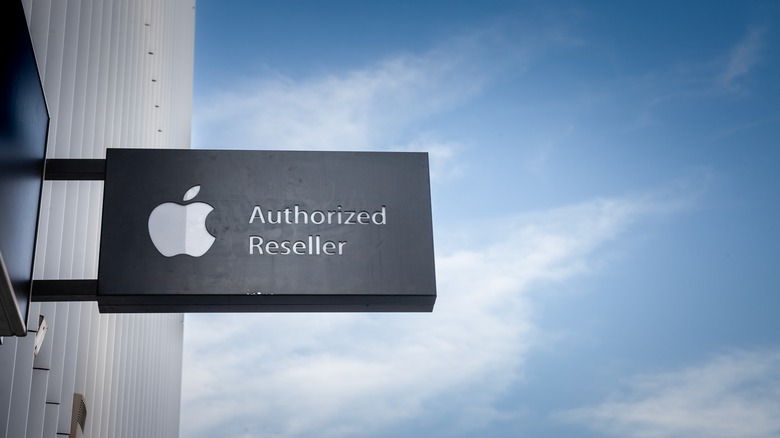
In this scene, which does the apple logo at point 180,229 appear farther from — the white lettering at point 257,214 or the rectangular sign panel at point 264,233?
the white lettering at point 257,214

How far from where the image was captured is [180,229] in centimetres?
403

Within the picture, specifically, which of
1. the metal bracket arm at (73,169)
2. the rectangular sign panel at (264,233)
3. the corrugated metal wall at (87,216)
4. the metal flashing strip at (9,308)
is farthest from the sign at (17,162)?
the corrugated metal wall at (87,216)

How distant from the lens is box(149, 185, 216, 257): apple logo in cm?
403

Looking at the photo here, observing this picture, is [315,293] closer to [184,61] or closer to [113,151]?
[113,151]

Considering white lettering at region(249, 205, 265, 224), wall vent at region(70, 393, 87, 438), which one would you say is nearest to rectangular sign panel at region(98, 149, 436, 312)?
white lettering at region(249, 205, 265, 224)

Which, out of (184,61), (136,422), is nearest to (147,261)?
(136,422)

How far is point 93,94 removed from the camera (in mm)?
6695

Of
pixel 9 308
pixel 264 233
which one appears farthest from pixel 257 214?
pixel 9 308

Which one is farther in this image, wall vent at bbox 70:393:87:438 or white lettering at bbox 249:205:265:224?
wall vent at bbox 70:393:87:438

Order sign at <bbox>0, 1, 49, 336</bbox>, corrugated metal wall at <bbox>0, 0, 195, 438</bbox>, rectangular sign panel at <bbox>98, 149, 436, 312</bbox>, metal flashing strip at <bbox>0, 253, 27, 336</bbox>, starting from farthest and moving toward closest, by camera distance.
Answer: corrugated metal wall at <bbox>0, 0, 195, 438</bbox> → rectangular sign panel at <bbox>98, 149, 436, 312</bbox> → sign at <bbox>0, 1, 49, 336</bbox> → metal flashing strip at <bbox>0, 253, 27, 336</bbox>

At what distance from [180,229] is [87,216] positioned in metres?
2.99

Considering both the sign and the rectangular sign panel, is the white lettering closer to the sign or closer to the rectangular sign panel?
the rectangular sign panel

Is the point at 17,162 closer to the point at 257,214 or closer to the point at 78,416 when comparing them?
the point at 257,214

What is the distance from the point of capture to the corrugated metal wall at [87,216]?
17.1 feet
